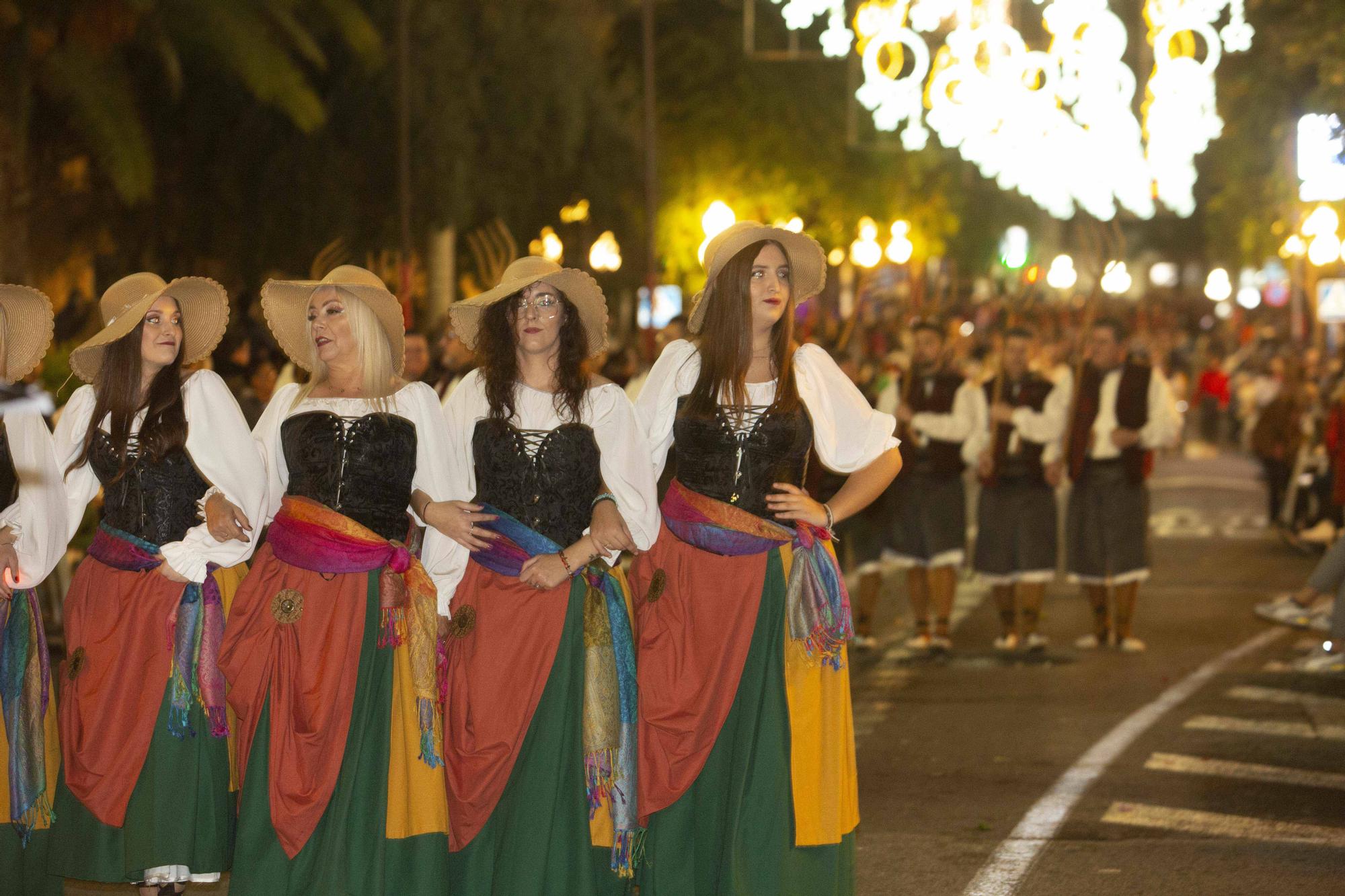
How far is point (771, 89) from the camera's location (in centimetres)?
3369

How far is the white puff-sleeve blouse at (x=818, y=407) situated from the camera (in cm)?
612

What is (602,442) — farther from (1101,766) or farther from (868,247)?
(868,247)

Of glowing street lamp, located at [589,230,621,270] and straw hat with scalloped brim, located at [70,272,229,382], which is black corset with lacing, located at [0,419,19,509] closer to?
straw hat with scalloped brim, located at [70,272,229,382]

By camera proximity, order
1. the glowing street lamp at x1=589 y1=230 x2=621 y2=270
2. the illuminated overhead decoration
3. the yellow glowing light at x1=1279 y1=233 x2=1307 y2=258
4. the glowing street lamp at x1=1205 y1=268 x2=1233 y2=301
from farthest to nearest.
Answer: the glowing street lamp at x1=1205 y1=268 x2=1233 y2=301 < the yellow glowing light at x1=1279 y1=233 x2=1307 y2=258 < the glowing street lamp at x1=589 y1=230 x2=621 y2=270 < the illuminated overhead decoration

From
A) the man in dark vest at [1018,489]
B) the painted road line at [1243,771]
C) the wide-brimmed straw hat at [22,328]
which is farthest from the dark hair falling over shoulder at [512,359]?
the man in dark vest at [1018,489]

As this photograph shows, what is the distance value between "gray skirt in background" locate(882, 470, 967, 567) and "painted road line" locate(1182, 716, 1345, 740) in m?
2.50

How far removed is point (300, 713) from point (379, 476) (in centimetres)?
78

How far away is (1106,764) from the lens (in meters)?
8.66

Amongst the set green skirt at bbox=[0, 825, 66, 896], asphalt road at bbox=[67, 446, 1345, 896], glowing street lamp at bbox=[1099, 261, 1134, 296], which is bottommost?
asphalt road at bbox=[67, 446, 1345, 896]

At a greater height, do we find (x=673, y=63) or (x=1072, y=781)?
(x=673, y=63)

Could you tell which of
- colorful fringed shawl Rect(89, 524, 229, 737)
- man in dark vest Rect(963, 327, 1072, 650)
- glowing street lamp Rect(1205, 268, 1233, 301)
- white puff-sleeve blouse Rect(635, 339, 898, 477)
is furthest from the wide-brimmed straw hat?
glowing street lamp Rect(1205, 268, 1233, 301)

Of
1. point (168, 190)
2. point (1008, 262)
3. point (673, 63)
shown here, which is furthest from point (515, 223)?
point (1008, 262)

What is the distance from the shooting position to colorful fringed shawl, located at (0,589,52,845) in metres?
5.83

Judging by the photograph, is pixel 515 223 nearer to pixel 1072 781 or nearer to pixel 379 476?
pixel 1072 781
